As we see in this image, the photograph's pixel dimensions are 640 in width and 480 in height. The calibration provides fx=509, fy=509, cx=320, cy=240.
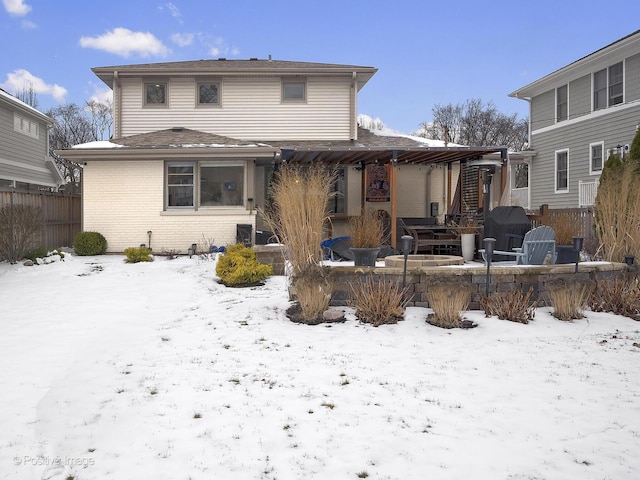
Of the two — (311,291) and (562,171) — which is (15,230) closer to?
(311,291)

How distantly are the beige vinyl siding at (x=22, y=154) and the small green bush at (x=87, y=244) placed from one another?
6.57 m

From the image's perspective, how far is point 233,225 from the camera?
12.8m

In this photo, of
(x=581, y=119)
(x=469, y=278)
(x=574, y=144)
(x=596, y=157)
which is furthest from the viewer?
(x=574, y=144)

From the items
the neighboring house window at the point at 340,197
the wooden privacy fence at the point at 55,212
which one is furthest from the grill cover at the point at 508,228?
the wooden privacy fence at the point at 55,212

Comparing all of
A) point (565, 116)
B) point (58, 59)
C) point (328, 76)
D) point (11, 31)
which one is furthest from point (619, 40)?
point (11, 31)

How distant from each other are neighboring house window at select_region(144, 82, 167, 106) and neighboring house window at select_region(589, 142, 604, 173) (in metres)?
13.2

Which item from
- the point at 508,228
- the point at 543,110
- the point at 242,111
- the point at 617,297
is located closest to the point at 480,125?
the point at 543,110

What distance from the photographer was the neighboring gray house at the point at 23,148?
16.9 metres

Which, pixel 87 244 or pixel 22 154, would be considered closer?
pixel 87 244

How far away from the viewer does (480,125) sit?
36.8m

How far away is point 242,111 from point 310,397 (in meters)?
12.1

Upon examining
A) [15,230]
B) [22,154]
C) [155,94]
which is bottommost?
[15,230]

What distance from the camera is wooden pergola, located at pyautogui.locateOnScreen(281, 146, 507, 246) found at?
9922 mm

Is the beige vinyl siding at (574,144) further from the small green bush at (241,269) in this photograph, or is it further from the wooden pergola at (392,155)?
the small green bush at (241,269)
